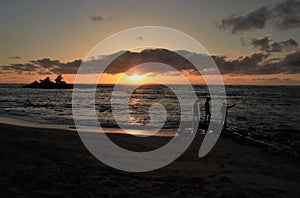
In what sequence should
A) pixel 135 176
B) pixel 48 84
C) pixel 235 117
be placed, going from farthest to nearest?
1. pixel 48 84
2. pixel 235 117
3. pixel 135 176

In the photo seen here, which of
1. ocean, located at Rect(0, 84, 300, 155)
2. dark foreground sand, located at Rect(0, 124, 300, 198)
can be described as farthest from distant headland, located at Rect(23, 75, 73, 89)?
dark foreground sand, located at Rect(0, 124, 300, 198)

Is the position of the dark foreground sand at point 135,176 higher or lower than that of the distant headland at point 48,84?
lower

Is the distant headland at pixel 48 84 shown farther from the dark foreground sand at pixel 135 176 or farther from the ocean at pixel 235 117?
the dark foreground sand at pixel 135 176

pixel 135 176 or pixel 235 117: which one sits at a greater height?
pixel 235 117

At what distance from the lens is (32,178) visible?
23.2 ft

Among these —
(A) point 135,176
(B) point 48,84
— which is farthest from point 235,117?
(B) point 48,84

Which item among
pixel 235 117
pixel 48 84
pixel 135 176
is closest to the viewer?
pixel 135 176

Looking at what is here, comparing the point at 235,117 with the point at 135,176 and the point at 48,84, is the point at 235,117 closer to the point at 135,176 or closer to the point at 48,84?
the point at 135,176

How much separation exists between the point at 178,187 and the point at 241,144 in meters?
9.41

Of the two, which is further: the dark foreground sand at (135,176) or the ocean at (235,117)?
the ocean at (235,117)

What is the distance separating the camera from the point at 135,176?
8609 mm

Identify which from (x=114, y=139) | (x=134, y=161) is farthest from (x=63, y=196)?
(x=114, y=139)

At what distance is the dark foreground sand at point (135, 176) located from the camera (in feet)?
22.5

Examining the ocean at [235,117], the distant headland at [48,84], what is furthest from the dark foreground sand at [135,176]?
the distant headland at [48,84]
